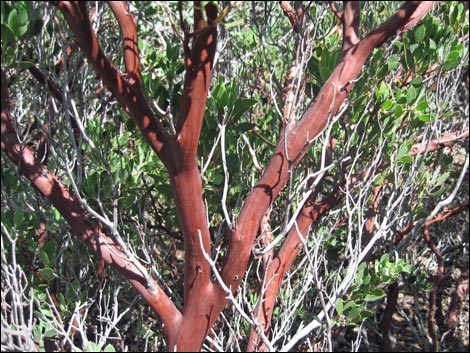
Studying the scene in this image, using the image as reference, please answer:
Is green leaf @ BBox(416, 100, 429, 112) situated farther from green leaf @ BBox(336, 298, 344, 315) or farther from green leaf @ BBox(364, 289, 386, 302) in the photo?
green leaf @ BBox(336, 298, 344, 315)

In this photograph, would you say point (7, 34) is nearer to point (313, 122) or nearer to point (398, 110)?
point (313, 122)

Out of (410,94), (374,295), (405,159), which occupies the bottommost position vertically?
(374,295)

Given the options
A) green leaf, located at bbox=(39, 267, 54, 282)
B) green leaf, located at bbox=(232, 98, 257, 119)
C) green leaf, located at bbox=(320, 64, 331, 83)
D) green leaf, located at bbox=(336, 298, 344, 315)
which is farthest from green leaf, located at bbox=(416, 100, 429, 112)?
green leaf, located at bbox=(39, 267, 54, 282)

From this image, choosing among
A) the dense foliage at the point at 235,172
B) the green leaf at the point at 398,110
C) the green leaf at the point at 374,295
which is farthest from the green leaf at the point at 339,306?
the green leaf at the point at 398,110

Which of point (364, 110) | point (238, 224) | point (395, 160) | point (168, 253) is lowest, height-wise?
point (238, 224)

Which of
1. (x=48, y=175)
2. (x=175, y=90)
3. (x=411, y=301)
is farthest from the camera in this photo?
(x=411, y=301)

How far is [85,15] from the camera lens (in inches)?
85.2

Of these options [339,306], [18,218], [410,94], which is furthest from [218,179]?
[410,94]

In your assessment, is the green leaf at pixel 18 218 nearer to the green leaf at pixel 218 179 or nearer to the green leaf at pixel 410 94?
the green leaf at pixel 218 179

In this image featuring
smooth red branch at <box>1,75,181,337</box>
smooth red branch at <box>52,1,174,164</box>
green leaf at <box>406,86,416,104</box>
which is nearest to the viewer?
smooth red branch at <box>52,1,174,164</box>

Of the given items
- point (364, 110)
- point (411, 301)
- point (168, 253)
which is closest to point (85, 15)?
point (364, 110)

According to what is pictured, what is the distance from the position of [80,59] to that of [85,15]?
955 mm

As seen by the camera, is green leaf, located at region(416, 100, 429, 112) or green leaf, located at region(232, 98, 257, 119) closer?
green leaf, located at region(232, 98, 257, 119)

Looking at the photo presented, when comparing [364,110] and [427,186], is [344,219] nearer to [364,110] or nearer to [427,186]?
[427,186]
